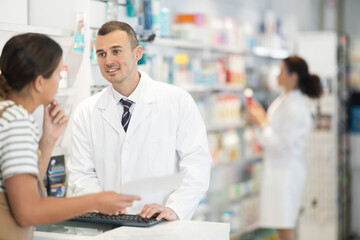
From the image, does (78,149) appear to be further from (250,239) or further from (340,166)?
(340,166)

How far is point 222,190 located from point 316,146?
4.52ft

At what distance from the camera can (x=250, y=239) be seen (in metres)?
6.63

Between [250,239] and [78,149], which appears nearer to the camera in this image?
[78,149]

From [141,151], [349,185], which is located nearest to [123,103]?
[141,151]

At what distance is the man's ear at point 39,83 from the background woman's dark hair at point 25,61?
0.01 m

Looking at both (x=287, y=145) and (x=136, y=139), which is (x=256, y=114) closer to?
(x=287, y=145)

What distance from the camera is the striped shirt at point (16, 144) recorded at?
5.82 feet

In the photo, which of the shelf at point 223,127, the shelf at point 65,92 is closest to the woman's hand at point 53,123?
the shelf at point 65,92

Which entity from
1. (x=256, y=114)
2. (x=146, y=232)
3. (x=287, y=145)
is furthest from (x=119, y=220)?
(x=256, y=114)

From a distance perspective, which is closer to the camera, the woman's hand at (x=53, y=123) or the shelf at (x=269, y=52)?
the woman's hand at (x=53, y=123)

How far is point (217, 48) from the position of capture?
18.6ft

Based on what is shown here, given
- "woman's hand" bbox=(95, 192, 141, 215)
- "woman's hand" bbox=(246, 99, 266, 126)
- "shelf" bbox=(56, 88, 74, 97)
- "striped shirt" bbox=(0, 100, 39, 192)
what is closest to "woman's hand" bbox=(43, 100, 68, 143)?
"striped shirt" bbox=(0, 100, 39, 192)

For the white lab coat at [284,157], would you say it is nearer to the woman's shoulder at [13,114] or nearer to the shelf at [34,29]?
the shelf at [34,29]

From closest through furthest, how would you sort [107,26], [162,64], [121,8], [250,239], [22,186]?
[22,186], [107,26], [121,8], [162,64], [250,239]
